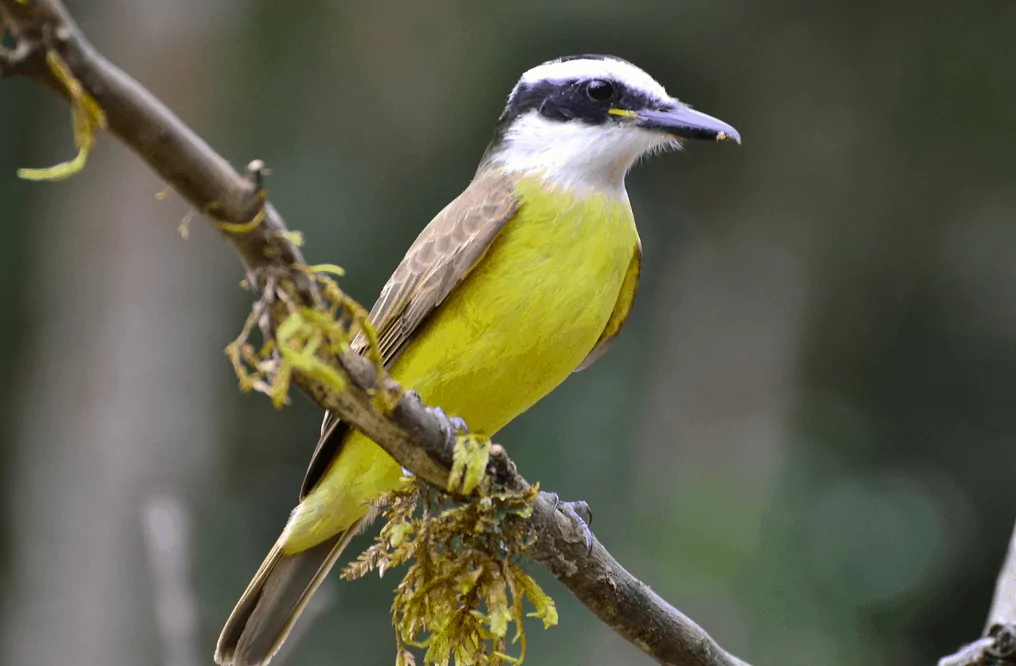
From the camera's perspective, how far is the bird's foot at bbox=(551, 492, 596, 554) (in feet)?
8.68

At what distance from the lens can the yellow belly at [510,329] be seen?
2922mm

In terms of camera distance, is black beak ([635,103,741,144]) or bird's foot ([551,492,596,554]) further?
black beak ([635,103,741,144])

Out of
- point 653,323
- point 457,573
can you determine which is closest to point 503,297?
point 457,573

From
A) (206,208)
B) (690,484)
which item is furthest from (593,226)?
(690,484)

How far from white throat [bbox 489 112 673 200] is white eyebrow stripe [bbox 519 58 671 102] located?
14 cm

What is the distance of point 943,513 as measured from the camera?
6469mm

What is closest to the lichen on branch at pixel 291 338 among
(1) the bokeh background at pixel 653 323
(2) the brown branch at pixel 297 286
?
(2) the brown branch at pixel 297 286

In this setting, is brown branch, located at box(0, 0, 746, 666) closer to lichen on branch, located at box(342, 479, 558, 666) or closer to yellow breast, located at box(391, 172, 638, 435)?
lichen on branch, located at box(342, 479, 558, 666)

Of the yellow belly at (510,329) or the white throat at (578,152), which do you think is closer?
the yellow belly at (510,329)

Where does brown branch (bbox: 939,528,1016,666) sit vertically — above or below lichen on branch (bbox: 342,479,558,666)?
above

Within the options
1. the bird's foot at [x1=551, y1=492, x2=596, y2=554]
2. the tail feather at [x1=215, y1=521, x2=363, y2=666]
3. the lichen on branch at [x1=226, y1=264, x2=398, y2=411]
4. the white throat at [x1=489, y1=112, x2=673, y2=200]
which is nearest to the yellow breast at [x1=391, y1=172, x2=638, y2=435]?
the white throat at [x1=489, y1=112, x2=673, y2=200]

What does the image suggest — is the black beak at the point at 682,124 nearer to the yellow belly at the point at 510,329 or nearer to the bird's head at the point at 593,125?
the bird's head at the point at 593,125

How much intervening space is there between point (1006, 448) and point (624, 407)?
7.13 ft

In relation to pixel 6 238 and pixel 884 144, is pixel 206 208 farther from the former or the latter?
pixel 6 238
